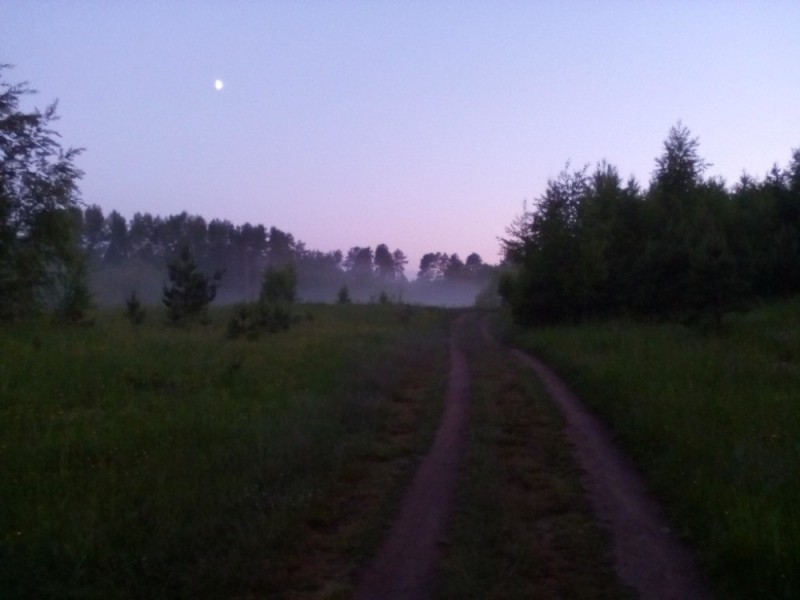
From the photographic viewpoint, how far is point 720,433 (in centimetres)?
1158

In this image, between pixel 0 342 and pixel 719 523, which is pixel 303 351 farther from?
pixel 719 523

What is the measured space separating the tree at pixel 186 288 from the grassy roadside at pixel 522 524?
30340 millimetres

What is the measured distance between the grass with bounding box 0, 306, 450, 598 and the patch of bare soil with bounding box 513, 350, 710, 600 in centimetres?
236

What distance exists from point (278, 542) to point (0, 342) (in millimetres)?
14685

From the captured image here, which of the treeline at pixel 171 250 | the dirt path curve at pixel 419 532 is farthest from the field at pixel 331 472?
the treeline at pixel 171 250

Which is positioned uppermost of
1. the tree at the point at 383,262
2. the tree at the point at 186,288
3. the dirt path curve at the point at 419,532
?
the tree at the point at 383,262

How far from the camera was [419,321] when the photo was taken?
184 feet

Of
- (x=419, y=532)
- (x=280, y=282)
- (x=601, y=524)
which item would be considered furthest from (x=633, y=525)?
(x=280, y=282)

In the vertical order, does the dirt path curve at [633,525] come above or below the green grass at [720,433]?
below

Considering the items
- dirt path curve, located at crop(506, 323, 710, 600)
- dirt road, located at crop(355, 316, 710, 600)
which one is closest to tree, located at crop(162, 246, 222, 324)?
dirt road, located at crop(355, 316, 710, 600)

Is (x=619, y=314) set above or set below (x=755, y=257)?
below

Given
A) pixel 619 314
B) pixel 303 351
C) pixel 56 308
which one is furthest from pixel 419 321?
pixel 303 351

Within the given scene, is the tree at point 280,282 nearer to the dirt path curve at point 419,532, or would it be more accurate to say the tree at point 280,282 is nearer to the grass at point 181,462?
the grass at point 181,462

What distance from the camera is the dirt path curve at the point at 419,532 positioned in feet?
23.5
